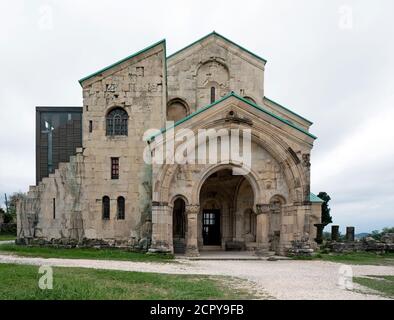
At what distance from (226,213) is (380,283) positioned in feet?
45.0

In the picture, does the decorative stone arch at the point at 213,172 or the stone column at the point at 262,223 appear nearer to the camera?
the decorative stone arch at the point at 213,172

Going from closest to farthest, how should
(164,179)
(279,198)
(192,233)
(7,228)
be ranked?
(164,179), (192,233), (279,198), (7,228)

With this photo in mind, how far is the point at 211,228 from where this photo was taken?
24.6 m

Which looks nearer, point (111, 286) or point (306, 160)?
point (111, 286)

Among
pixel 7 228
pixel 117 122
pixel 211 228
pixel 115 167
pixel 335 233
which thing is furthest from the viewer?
pixel 7 228

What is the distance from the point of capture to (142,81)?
68.7 feet

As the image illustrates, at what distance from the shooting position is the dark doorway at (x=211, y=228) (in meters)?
24.3

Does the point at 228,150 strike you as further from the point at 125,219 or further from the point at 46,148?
the point at 46,148

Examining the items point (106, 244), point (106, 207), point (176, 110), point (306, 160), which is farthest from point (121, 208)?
point (306, 160)

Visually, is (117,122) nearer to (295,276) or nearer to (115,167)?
(115,167)

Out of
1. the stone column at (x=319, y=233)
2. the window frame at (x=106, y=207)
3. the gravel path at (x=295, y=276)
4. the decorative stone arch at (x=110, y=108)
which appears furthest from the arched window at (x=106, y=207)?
the stone column at (x=319, y=233)

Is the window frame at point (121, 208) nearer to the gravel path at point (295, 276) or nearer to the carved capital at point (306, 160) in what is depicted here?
the gravel path at point (295, 276)

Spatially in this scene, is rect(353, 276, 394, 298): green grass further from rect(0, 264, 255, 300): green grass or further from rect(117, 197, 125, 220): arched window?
rect(117, 197, 125, 220): arched window
